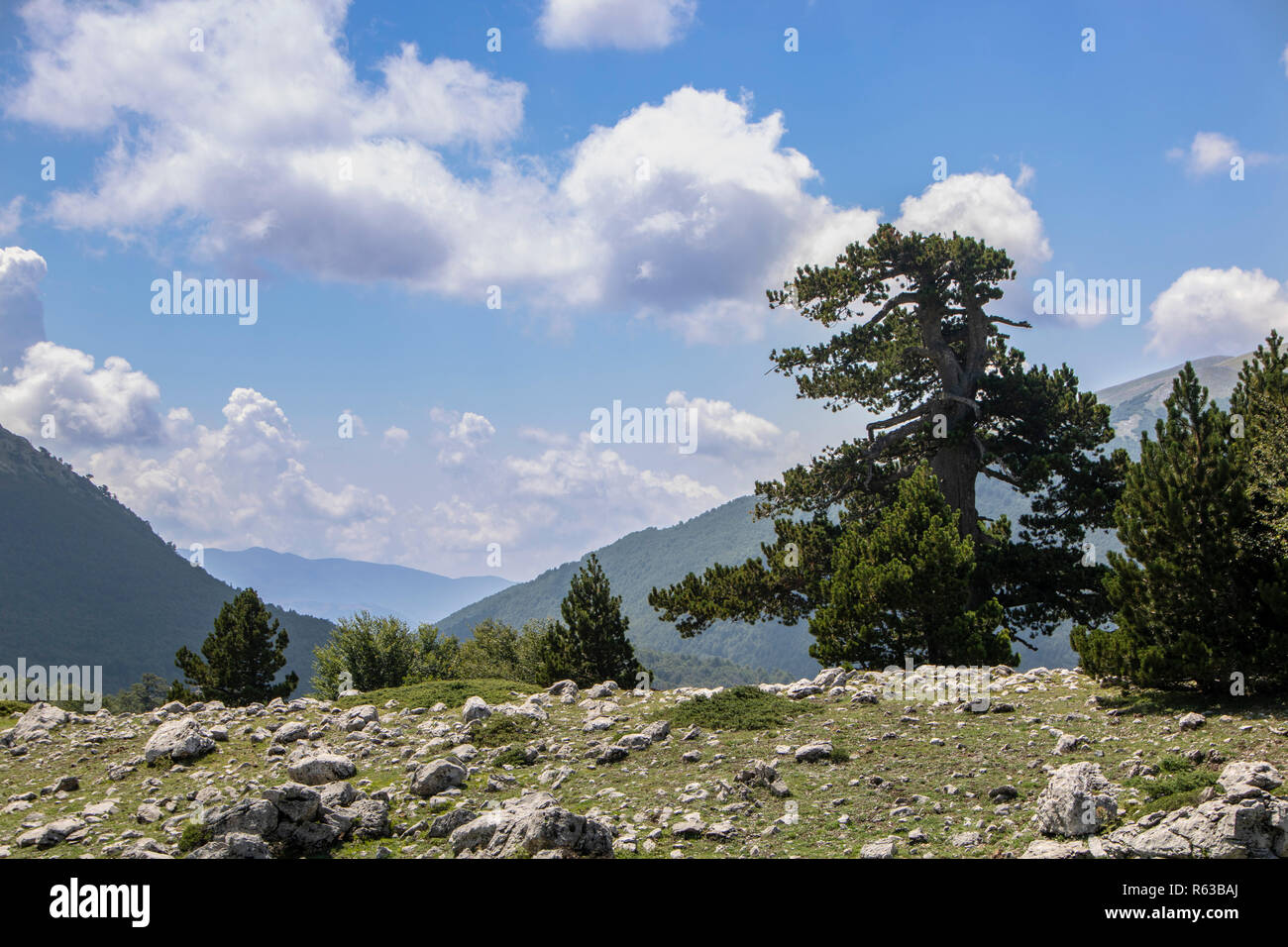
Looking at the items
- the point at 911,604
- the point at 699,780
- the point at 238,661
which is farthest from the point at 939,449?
the point at 238,661

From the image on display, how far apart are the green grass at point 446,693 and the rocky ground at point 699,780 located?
202 centimetres

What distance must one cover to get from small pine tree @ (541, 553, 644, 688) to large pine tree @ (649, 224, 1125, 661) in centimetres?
409

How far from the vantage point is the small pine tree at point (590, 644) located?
29.3 metres

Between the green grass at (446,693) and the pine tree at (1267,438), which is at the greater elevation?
the pine tree at (1267,438)

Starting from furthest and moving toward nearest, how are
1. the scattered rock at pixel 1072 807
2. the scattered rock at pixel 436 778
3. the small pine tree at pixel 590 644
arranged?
the small pine tree at pixel 590 644
the scattered rock at pixel 436 778
the scattered rock at pixel 1072 807

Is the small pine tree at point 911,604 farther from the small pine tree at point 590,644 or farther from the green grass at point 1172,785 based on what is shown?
the green grass at point 1172,785

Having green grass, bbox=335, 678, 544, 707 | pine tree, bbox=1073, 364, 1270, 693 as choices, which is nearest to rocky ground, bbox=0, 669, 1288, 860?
pine tree, bbox=1073, 364, 1270, 693

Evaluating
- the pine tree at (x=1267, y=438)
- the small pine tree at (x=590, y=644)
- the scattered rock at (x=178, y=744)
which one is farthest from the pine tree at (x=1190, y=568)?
the scattered rock at (x=178, y=744)

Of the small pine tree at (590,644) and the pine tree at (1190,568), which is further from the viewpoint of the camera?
the small pine tree at (590,644)

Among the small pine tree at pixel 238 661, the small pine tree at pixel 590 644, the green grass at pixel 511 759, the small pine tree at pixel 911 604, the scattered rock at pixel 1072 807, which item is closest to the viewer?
the scattered rock at pixel 1072 807

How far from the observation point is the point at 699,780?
12.8 meters

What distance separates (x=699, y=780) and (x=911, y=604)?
1198 centimetres

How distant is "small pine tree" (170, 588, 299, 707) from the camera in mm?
35688
